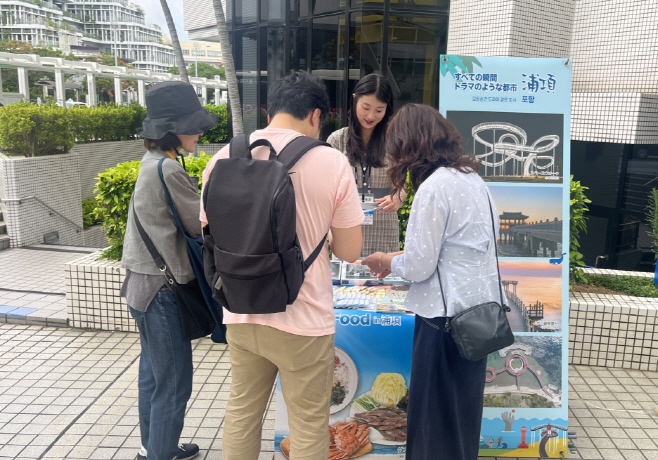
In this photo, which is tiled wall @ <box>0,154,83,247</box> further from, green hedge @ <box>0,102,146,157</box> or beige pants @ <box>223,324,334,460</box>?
beige pants @ <box>223,324,334,460</box>

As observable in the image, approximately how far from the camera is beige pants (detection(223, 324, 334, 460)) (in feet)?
6.14

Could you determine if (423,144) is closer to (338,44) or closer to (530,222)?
(530,222)

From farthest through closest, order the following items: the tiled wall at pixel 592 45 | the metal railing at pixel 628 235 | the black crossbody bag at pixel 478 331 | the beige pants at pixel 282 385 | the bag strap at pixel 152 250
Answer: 1. the metal railing at pixel 628 235
2. the tiled wall at pixel 592 45
3. the bag strap at pixel 152 250
4. the black crossbody bag at pixel 478 331
5. the beige pants at pixel 282 385

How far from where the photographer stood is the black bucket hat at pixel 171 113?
2295 millimetres

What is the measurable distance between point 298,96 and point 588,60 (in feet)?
20.7

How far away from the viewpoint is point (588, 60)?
6797mm

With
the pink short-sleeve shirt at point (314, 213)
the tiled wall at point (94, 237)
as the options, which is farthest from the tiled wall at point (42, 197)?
the pink short-sleeve shirt at point (314, 213)

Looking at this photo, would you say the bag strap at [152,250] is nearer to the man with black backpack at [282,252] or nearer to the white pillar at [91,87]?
the man with black backpack at [282,252]

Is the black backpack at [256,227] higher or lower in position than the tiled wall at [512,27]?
lower

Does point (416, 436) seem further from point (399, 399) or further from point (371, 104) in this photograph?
point (371, 104)

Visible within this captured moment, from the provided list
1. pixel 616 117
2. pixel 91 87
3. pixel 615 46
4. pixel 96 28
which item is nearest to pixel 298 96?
pixel 616 117

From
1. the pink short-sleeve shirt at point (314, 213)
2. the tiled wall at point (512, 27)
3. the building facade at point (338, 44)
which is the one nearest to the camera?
the pink short-sleeve shirt at point (314, 213)

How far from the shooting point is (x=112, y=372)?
3.76 metres

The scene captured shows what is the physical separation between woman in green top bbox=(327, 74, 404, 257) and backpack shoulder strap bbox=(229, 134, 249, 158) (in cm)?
116
